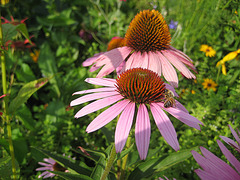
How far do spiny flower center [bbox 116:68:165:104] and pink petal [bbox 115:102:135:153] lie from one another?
0.16ft

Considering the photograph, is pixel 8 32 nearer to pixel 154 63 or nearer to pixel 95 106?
pixel 95 106

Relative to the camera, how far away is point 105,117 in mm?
700

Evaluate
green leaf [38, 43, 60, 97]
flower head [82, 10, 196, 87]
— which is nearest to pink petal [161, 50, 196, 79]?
flower head [82, 10, 196, 87]

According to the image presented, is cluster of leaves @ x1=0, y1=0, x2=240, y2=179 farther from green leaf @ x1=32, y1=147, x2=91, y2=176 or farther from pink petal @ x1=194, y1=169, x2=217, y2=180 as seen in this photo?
pink petal @ x1=194, y1=169, x2=217, y2=180

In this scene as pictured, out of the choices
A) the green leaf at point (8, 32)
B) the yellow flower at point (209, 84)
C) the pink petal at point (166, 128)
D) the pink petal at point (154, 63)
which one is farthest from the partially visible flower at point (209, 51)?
the green leaf at point (8, 32)

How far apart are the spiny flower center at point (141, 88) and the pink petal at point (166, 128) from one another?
6 centimetres

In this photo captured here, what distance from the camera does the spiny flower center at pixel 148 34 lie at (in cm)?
109

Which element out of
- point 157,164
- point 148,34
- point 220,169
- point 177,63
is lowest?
point 157,164

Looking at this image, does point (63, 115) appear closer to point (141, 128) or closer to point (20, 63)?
point (20, 63)

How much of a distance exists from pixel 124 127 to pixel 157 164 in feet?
1.40

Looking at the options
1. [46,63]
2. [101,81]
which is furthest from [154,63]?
[46,63]

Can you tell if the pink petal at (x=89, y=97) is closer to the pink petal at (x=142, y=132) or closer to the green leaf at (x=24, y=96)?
the pink petal at (x=142, y=132)

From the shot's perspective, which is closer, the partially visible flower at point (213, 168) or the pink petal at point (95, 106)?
the partially visible flower at point (213, 168)

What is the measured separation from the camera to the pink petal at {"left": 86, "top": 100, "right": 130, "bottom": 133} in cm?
67
